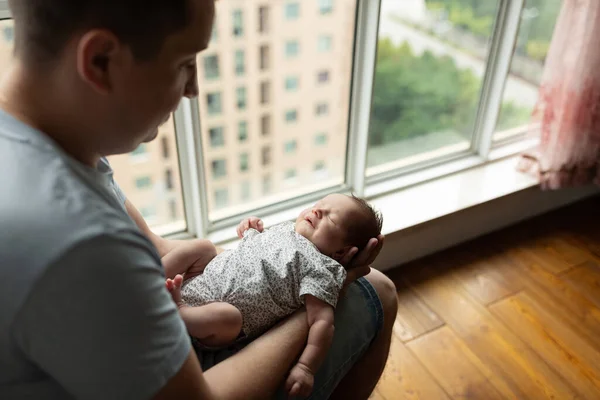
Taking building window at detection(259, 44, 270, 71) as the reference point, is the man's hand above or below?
below

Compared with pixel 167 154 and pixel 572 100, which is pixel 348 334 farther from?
pixel 572 100

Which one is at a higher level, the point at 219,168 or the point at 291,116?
the point at 291,116

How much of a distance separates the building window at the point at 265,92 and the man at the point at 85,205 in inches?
37.7

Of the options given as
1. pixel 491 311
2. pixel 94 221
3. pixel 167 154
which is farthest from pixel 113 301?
pixel 491 311

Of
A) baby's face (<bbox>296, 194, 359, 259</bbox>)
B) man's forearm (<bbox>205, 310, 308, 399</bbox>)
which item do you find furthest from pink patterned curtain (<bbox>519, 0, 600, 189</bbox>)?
man's forearm (<bbox>205, 310, 308, 399</bbox>)

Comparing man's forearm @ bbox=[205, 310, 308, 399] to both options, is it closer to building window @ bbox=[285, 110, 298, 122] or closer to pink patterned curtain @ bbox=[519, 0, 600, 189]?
building window @ bbox=[285, 110, 298, 122]

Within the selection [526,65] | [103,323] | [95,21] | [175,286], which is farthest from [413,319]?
[95,21]

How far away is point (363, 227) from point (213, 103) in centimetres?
65

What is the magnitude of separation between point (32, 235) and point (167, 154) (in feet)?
3.33

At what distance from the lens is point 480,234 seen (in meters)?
2.08

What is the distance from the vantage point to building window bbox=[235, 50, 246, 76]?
5.04ft

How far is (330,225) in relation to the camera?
1.17 m

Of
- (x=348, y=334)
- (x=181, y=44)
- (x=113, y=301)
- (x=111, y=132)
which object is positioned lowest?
(x=348, y=334)

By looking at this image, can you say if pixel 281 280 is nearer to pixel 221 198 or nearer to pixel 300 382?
pixel 300 382
